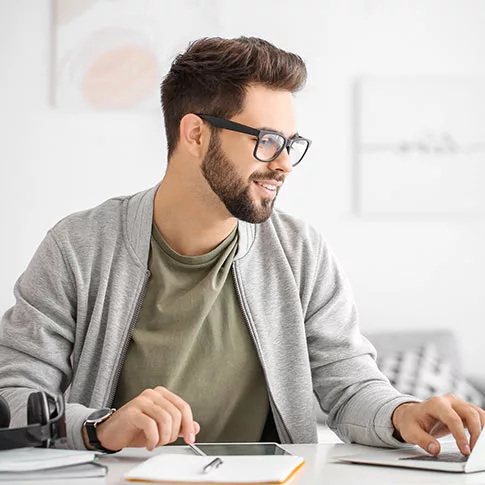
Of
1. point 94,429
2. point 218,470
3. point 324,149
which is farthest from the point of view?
point 324,149

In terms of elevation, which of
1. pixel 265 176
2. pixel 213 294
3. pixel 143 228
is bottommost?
pixel 213 294

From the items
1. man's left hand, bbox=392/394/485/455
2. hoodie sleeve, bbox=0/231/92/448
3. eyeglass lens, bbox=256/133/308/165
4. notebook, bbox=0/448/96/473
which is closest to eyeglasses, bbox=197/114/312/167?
eyeglass lens, bbox=256/133/308/165

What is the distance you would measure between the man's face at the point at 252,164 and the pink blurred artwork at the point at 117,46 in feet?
6.94

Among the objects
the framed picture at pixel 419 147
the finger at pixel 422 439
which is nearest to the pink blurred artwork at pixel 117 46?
the framed picture at pixel 419 147

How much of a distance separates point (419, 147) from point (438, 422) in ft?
8.73

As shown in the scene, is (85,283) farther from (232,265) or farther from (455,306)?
(455,306)

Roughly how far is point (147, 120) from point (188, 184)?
80.9 inches

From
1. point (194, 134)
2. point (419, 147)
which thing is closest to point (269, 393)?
point (194, 134)

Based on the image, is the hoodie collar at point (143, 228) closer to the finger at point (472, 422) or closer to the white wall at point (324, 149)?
the finger at point (472, 422)

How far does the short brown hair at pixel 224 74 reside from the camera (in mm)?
1758

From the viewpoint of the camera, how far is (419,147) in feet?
13.2

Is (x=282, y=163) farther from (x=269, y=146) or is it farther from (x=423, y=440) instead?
(x=423, y=440)

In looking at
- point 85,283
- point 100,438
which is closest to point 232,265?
point 85,283

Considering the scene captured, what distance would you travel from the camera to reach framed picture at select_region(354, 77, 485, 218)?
13.0 feet
